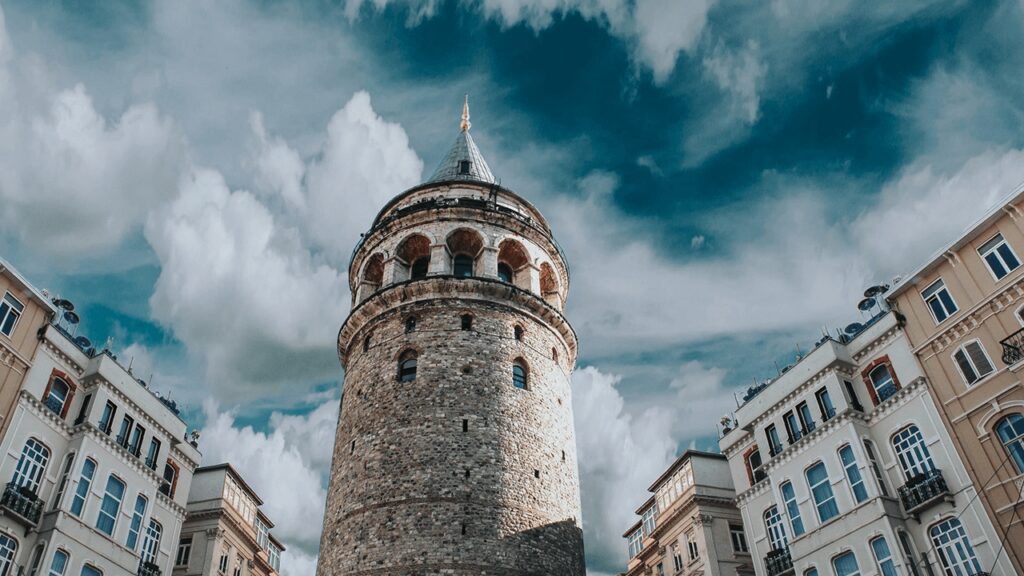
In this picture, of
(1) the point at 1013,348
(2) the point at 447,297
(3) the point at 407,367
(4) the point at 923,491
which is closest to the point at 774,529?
(4) the point at 923,491

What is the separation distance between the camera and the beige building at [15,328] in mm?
23656

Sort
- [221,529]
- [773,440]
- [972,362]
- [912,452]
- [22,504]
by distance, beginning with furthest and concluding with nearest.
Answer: [221,529] < [773,440] < [912,452] < [972,362] < [22,504]

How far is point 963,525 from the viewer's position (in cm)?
2219

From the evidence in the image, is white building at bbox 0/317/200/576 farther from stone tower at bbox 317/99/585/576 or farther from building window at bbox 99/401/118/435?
stone tower at bbox 317/99/585/576

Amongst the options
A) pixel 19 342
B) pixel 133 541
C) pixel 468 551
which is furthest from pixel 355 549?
pixel 19 342

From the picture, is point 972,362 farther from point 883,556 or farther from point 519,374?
point 519,374

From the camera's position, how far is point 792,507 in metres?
28.1

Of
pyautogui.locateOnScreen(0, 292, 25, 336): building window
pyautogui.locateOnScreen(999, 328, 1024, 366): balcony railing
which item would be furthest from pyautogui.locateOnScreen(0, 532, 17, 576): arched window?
pyautogui.locateOnScreen(999, 328, 1024, 366): balcony railing

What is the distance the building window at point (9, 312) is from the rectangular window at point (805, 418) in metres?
28.0

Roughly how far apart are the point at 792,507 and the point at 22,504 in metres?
26.1

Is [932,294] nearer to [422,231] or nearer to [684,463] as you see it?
[684,463]

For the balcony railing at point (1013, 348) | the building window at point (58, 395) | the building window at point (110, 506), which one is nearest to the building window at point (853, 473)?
the balcony railing at point (1013, 348)

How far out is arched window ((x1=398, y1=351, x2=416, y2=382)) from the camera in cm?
3316

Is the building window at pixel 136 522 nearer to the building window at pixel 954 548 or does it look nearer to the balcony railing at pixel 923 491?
the balcony railing at pixel 923 491
